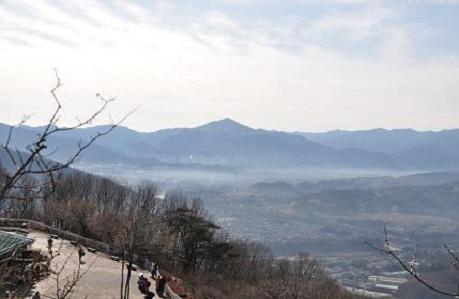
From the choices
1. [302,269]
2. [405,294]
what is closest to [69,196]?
[302,269]

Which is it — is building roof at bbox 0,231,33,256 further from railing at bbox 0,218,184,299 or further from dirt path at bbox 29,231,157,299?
railing at bbox 0,218,184,299

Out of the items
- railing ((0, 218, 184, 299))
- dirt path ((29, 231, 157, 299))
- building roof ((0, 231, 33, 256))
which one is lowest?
dirt path ((29, 231, 157, 299))

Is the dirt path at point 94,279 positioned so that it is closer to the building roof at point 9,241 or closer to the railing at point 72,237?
the railing at point 72,237

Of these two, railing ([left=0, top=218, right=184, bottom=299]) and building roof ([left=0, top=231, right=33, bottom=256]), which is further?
railing ([left=0, top=218, right=184, bottom=299])

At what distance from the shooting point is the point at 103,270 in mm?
40125

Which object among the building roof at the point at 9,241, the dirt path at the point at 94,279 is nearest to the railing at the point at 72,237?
the dirt path at the point at 94,279

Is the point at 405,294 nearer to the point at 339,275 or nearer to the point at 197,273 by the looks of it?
the point at 339,275

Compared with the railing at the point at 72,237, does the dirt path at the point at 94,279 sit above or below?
below

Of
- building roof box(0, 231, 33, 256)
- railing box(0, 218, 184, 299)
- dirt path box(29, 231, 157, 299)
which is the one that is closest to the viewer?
building roof box(0, 231, 33, 256)

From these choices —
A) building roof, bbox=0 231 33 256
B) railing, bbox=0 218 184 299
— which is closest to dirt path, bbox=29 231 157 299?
railing, bbox=0 218 184 299

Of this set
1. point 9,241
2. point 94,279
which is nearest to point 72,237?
point 94,279

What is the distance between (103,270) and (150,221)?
14.5 m

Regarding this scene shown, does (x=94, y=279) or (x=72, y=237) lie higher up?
(x=72, y=237)

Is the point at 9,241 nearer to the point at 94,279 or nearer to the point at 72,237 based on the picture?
the point at 94,279
